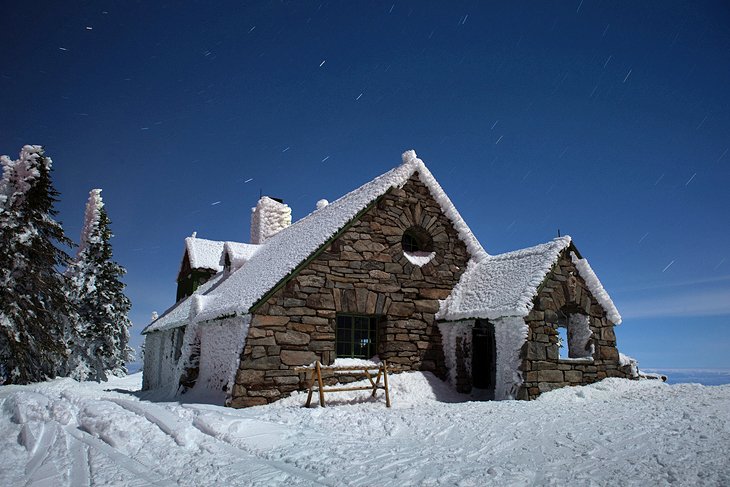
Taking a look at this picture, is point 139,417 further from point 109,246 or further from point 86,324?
point 109,246

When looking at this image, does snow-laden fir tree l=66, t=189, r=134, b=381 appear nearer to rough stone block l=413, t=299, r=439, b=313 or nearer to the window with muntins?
the window with muntins

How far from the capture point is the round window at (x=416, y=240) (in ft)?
47.9

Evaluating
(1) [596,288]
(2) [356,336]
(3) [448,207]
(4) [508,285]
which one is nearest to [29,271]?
(2) [356,336]

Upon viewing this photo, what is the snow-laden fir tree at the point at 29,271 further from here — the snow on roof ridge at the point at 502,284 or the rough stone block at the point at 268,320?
the snow on roof ridge at the point at 502,284

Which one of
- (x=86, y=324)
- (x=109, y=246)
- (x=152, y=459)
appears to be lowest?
(x=152, y=459)

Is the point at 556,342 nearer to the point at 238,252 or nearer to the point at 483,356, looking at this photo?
the point at 483,356

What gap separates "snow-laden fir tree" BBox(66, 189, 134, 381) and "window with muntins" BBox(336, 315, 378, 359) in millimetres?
17258

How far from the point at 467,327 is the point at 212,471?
8852 mm

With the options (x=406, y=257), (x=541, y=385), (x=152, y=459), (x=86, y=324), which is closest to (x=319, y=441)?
(x=152, y=459)

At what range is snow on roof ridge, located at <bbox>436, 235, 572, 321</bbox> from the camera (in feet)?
39.0

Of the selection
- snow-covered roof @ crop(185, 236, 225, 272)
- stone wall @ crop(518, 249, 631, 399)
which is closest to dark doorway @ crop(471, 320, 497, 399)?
stone wall @ crop(518, 249, 631, 399)

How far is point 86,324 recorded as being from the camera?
24.9 metres

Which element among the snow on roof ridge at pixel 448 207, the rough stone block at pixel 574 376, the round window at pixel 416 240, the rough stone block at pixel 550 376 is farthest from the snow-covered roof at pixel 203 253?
the rough stone block at pixel 574 376

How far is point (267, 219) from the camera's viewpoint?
70.5ft
